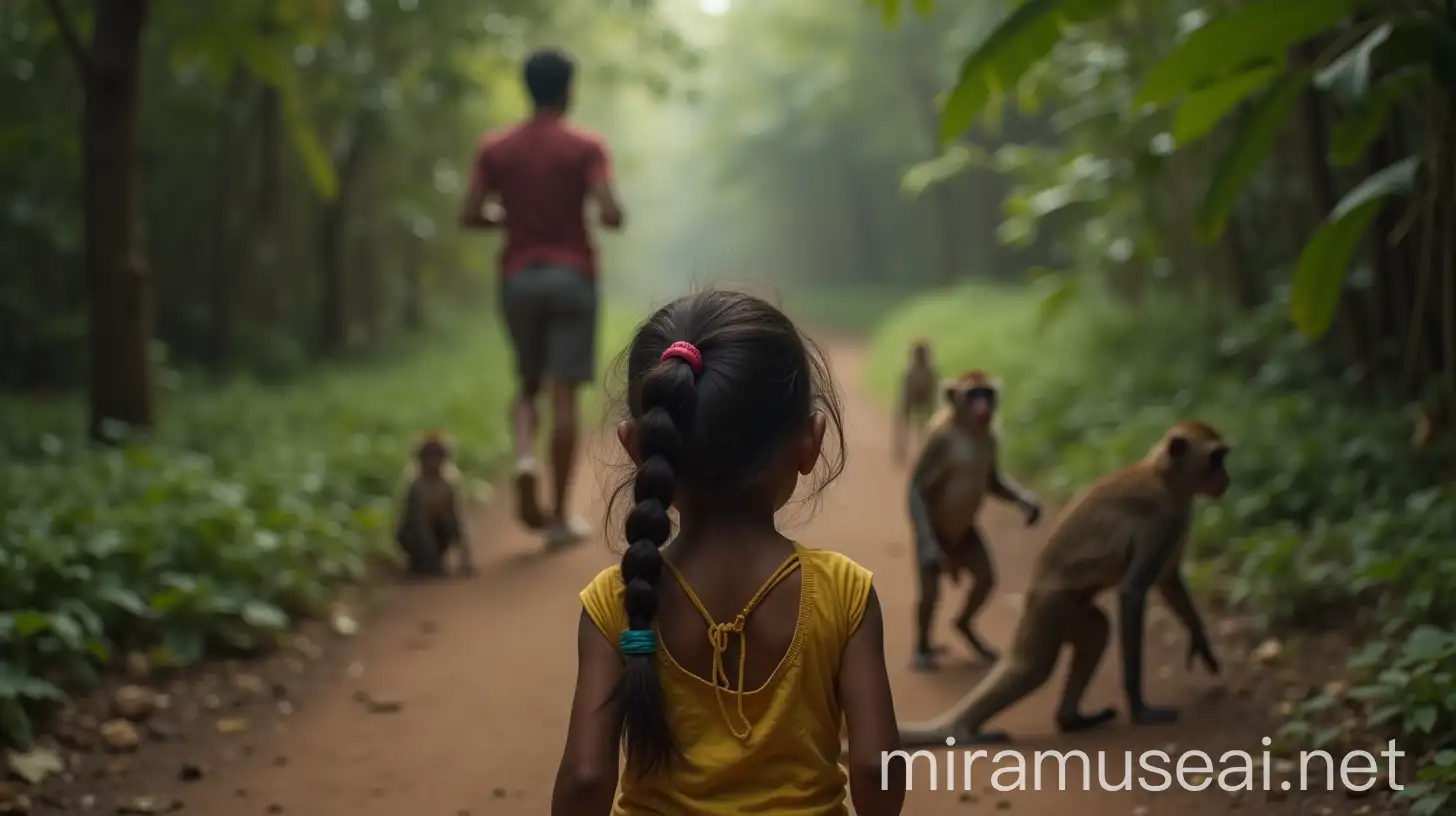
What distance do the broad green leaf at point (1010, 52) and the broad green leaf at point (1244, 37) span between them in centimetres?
46

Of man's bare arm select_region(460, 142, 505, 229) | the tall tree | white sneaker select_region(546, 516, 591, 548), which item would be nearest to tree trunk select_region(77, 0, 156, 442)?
the tall tree

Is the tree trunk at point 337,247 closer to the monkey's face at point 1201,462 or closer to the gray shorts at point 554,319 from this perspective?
the gray shorts at point 554,319

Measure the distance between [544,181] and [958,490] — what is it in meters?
3.43

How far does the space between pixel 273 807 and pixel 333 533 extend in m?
2.88

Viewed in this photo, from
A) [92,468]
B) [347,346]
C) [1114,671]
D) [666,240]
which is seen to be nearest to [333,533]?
[92,468]

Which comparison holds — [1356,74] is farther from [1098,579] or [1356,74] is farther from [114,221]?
[114,221]

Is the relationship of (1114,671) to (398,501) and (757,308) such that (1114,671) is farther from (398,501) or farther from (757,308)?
(398,501)

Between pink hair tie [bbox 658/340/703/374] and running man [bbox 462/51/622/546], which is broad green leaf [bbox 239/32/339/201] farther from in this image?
pink hair tie [bbox 658/340/703/374]

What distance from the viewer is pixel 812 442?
262cm

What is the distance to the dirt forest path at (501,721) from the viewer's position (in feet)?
14.4

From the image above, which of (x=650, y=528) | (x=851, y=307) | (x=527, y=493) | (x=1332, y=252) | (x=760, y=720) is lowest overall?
(x=760, y=720)

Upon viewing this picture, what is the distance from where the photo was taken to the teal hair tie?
2449mm

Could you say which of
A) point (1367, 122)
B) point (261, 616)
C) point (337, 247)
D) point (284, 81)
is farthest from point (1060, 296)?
point (337, 247)

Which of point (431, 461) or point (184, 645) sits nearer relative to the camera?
point (184, 645)
